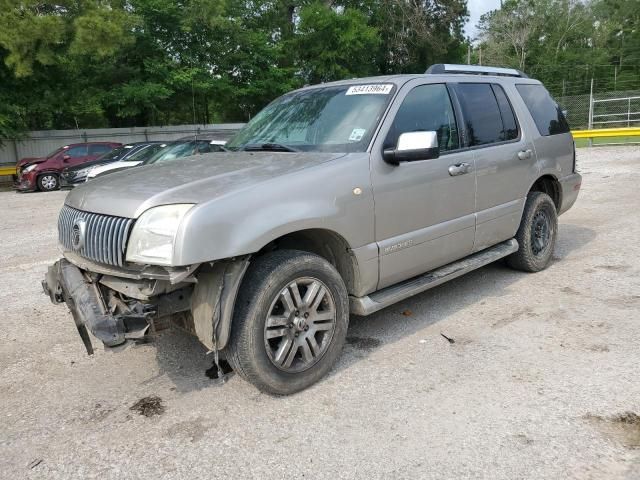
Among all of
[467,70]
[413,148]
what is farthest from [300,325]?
[467,70]

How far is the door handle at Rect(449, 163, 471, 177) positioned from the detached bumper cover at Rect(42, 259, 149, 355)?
258 cm

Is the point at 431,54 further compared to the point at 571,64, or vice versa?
the point at 571,64

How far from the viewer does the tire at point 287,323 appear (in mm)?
3189

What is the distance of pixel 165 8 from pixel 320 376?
88.4ft

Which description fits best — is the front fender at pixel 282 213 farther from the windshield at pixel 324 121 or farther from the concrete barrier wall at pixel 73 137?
the concrete barrier wall at pixel 73 137

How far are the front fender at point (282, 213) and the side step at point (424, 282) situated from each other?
0.46 metres

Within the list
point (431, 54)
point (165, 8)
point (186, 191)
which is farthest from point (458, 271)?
point (431, 54)

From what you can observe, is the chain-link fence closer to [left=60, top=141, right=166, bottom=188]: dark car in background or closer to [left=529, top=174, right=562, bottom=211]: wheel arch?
[left=60, top=141, right=166, bottom=188]: dark car in background

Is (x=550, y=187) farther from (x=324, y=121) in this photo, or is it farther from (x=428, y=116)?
(x=324, y=121)

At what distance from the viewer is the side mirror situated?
3.62 meters

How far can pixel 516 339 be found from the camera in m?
4.11

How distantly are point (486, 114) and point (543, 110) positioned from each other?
1.22 meters

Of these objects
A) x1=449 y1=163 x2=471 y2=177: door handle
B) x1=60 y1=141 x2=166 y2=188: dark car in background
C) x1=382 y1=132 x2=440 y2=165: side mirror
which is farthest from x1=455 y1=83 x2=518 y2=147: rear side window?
x1=60 y1=141 x2=166 y2=188: dark car in background

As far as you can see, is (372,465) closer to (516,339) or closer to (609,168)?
(516,339)
